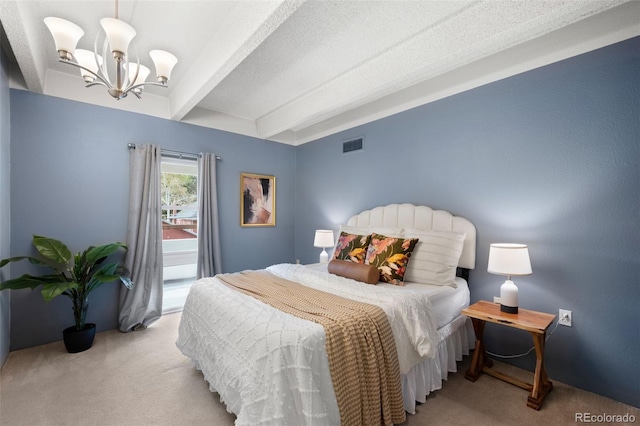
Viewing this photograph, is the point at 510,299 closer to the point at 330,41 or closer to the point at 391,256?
the point at 391,256

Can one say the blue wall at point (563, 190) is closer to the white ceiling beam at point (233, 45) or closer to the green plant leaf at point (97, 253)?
the white ceiling beam at point (233, 45)

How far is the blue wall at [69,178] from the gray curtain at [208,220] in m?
0.28

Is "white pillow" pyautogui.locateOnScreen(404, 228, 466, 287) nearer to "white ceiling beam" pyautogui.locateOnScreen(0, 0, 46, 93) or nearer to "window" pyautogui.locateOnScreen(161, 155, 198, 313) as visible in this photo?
"window" pyautogui.locateOnScreen(161, 155, 198, 313)

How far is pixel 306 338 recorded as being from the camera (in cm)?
133

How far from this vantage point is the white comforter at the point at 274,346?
1.26 meters

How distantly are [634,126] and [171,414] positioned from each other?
3599 millimetres

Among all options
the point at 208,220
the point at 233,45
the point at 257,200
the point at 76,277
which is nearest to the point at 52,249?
the point at 76,277

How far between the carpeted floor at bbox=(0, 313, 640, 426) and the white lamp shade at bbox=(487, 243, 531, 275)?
2.92 feet

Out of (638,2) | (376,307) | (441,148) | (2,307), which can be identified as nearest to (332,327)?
(376,307)

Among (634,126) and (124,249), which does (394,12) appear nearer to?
(634,126)

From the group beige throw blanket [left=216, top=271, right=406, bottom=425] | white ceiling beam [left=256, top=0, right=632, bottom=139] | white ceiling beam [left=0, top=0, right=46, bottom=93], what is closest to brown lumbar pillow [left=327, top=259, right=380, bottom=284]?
beige throw blanket [left=216, top=271, right=406, bottom=425]

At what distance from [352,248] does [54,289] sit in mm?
2589

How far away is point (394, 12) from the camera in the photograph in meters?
1.85

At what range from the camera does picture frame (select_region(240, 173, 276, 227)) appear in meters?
4.05
